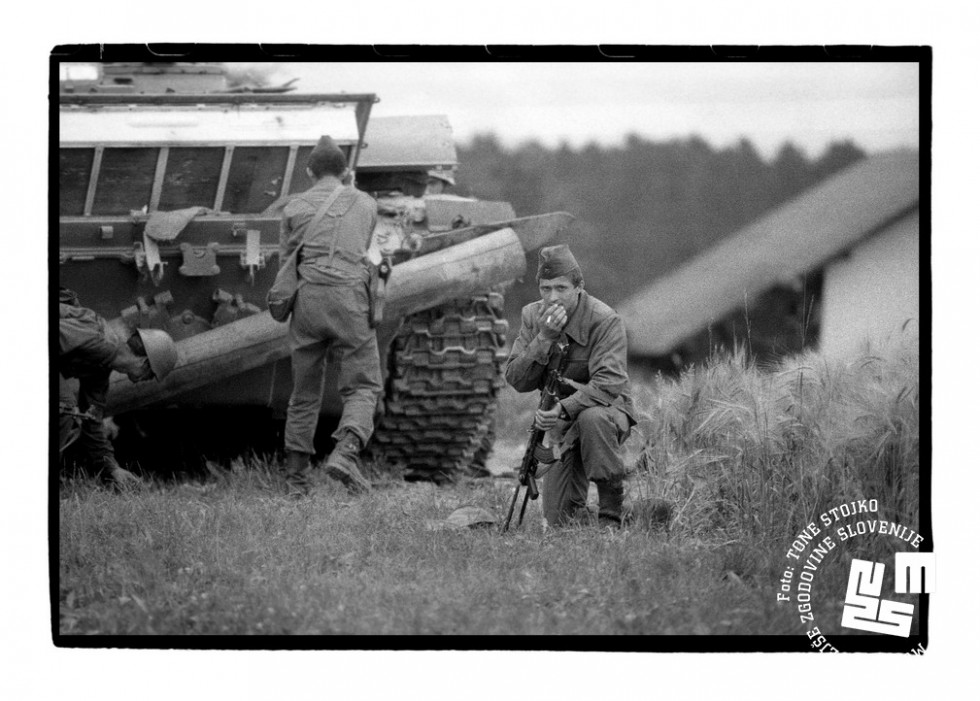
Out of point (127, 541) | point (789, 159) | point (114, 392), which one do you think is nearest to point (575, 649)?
point (127, 541)

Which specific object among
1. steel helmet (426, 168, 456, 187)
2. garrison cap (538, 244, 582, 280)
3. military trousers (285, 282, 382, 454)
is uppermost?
steel helmet (426, 168, 456, 187)

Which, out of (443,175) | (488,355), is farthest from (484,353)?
(443,175)

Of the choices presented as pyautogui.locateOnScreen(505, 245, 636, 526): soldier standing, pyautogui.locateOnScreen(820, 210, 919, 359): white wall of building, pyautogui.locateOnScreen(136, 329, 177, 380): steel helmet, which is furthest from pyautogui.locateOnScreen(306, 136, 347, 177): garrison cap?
pyautogui.locateOnScreen(820, 210, 919, 359): white wall of building

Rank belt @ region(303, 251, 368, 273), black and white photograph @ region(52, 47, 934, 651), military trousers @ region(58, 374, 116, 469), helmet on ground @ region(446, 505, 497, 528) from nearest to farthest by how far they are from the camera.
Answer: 1. black and white photograph @ region(52, 47, 934, 651)
2. helmet on ground @ region(446, 505, 497, 528)
3. military trousers @ region(58, 374, 116, 469)
4. belt @ region(303, 251, 368, 273)

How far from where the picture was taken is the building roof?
299 inches

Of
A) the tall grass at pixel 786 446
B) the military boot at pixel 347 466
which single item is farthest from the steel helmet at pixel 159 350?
the tall grass at pixel 786 446

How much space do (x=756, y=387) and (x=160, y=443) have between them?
377 cm

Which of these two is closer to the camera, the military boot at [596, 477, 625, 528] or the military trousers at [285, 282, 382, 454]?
the military boot at [596, 477, 625, 528]

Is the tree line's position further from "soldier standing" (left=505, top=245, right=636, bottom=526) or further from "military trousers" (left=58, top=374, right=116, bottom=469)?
"military trousers" (left=58, top=374, right=116, bottom=469)

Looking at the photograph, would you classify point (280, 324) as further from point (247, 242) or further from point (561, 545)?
point (561, 545)

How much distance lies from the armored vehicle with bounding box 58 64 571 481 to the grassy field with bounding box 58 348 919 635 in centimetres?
127

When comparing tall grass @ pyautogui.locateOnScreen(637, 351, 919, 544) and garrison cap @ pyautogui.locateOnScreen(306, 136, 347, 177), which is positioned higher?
garrison cap @ pyautogui.locateOnScreen(306, 136, 347, 177)

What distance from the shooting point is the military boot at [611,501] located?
8.02 metres

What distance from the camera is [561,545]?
298 inches
